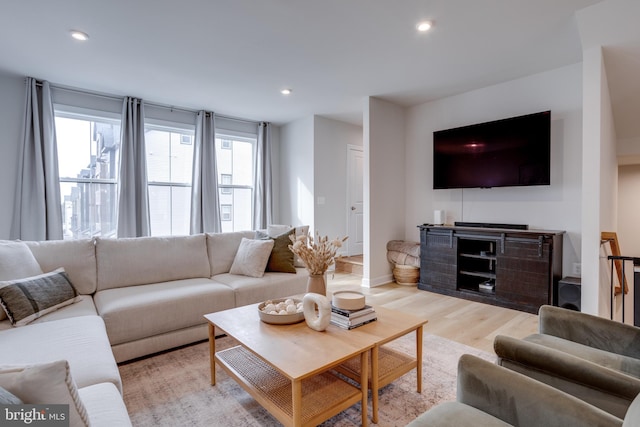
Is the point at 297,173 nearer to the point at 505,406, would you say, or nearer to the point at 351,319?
the point at 351,319

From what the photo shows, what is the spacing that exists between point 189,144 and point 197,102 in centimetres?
74

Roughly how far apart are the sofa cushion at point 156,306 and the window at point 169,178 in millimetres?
2262

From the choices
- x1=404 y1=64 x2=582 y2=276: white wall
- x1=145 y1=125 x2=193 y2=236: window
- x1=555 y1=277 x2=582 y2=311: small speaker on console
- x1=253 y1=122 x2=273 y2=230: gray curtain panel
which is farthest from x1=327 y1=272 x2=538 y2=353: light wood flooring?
x1=145 y1=125 x2=193 y2=236: window

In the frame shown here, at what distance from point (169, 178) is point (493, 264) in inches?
184

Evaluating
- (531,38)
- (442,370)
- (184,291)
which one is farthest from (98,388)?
(531,38)

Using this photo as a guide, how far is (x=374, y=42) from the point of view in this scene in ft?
9.41

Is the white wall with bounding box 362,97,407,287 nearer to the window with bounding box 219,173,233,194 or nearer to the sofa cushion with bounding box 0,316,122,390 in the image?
the window with bounding box 219,173,233,194

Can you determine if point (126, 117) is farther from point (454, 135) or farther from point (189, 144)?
point (454, 135)

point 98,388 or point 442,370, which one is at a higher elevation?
point 98,388

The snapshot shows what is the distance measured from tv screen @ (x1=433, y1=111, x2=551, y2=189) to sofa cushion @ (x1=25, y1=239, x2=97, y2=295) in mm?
3942

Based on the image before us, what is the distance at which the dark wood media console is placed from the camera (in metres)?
3.26

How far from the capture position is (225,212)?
5.38 metres

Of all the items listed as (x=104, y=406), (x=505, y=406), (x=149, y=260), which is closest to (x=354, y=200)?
(x=149, y=260)

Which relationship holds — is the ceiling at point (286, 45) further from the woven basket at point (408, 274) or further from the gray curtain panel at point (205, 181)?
the woven basket at point (408, 274)
